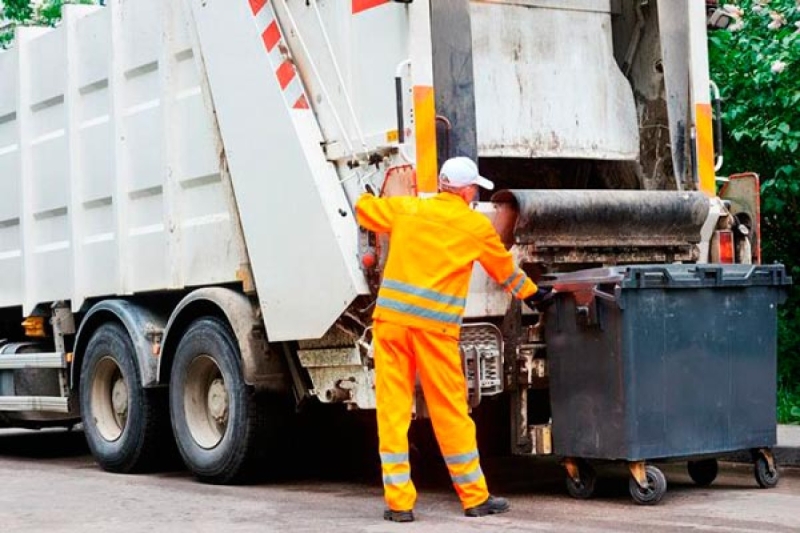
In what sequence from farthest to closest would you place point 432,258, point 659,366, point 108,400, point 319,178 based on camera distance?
1. point 108,400
2. point 319,178
3. point 659,366
4. point 432,258

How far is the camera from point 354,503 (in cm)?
736

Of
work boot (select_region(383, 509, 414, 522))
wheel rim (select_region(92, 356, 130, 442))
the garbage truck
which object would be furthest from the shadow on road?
work boot (select_region(383, 509, 414, 522))

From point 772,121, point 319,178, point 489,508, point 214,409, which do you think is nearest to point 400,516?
point 489,508

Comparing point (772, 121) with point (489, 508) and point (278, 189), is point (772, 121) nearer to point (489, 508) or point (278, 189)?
point (278, 189)

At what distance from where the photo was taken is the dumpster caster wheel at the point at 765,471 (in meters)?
7.35

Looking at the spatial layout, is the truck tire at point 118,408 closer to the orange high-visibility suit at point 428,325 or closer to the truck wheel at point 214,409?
the truck wheel at point 214,409

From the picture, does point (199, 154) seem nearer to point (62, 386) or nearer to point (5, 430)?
point (62, 386)

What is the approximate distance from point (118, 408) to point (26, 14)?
258 inches

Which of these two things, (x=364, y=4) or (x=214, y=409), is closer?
(x=364, y=4)

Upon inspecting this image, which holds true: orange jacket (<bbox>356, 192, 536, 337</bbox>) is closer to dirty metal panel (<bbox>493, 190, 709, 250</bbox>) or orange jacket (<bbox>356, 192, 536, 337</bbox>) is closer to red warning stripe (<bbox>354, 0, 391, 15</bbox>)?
dirty metal panel (<bbox>493, 190, 709, 250</bbox>)

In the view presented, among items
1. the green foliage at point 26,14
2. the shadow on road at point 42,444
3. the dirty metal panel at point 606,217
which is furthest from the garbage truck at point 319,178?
the green foliage at point 26,14

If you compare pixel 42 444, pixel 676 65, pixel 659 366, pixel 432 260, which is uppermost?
pixel 676 65

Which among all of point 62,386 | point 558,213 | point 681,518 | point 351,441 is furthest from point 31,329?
point 681,518

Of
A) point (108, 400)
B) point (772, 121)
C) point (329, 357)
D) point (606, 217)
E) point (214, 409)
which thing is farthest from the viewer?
point (772, 121)
